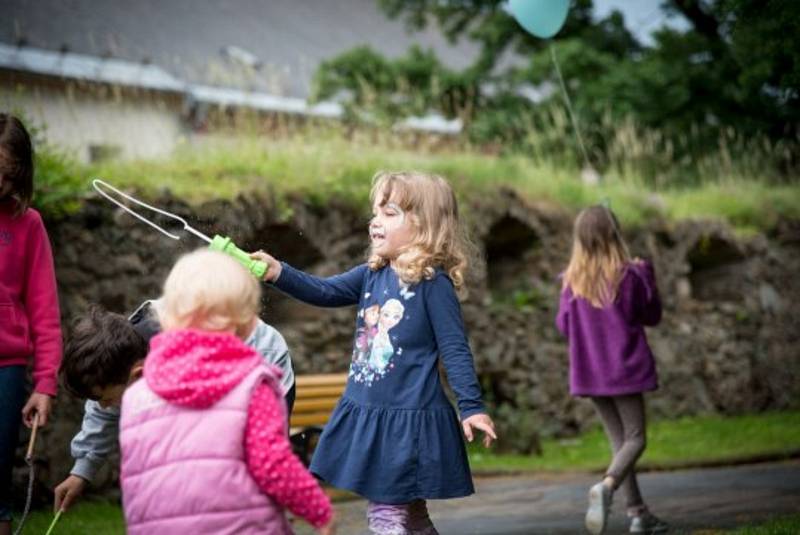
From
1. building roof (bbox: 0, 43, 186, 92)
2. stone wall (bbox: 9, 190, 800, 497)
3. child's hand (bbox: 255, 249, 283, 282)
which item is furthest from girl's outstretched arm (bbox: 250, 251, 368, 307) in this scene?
building roof (bbox: 0, 43, 186, 92)

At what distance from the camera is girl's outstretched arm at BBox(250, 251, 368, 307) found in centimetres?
375

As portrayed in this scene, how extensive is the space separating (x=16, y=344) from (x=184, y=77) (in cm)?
1470

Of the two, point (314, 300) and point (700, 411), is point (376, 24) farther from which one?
point (314, 300)

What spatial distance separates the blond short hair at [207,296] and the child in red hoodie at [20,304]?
127 cm

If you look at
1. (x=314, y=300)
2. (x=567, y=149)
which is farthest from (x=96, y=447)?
(x=567, y=149)

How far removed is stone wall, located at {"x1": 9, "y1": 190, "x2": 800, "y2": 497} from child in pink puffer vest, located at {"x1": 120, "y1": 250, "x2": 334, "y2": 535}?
100 inches

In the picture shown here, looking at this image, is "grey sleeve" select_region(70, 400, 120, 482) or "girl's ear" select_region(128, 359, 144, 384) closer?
"girl's ear" select_region(128, 359, 144, 384)

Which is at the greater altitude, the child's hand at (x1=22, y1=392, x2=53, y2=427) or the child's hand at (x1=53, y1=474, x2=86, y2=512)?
the child's hand at (x1=22, y1=392, x2=53, y2=427)

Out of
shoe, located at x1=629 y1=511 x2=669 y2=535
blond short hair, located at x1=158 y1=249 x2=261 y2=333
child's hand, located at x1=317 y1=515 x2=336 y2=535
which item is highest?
blond short hair, located at x1=158 y1=249 x2=261 y2=333

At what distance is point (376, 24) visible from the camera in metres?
26.8

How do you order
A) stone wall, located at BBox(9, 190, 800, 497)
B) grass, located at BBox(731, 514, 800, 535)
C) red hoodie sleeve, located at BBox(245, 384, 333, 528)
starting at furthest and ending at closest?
stone wall, located at BBox(9, 190, 800, 497)
grass, located at BBox(731, 514, 800, 535)
red hoodie sleeve, located at BBox(245, 384, 333, 528)

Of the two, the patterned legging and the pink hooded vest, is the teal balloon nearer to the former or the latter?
the patterned legging

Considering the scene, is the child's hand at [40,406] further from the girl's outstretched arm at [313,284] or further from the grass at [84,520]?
the grass at [84,520]

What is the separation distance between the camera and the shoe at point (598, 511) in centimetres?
557
